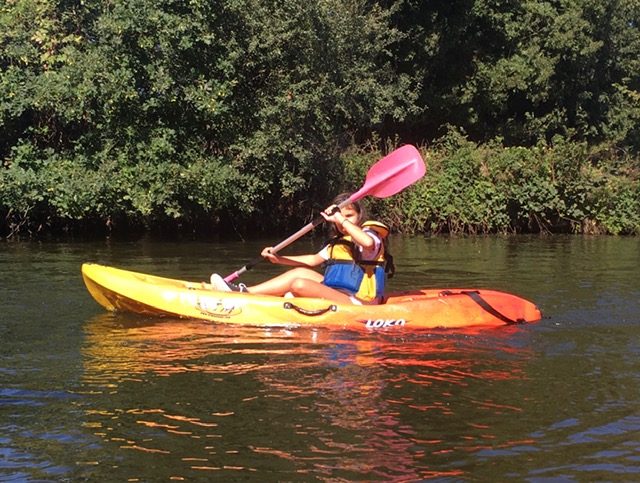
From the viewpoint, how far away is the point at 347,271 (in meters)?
7.08

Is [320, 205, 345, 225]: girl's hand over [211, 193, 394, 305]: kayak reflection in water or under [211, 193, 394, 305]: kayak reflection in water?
over

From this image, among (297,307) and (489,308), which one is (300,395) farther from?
(489,308)

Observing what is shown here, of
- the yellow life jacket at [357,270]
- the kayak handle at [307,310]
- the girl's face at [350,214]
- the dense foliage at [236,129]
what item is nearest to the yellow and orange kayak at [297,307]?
the kayak handle at [307,310]

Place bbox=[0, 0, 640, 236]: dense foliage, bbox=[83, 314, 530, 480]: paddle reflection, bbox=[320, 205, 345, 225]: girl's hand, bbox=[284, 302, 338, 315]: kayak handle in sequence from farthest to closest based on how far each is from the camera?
bbox=[0, 0, 640, 236]: dense foliage → bbox=[320, 205, 345, 225]: girl's hand → bbox=[284, 302, 338, 315]: kayak handle → bbox=[83, 314, 530, 480]: paddle reflection

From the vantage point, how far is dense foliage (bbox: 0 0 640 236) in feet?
44.1

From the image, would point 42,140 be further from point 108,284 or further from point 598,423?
point 598,423

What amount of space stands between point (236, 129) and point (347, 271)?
8372 millimetres

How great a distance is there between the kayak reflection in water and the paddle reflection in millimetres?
511

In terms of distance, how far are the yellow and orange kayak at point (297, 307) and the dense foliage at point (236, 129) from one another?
622 cm

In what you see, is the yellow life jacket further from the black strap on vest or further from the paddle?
the paddle

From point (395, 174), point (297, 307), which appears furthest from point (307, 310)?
point (395, 174)

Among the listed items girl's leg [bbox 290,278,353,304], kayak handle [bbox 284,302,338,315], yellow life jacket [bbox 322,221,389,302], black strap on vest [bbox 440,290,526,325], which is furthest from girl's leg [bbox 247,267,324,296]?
black strap on vest [bbox 440,290,526,325]

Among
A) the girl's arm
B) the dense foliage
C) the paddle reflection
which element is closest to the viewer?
the paddle reflection

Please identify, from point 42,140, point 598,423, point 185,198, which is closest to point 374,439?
point 598,423
